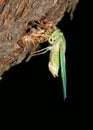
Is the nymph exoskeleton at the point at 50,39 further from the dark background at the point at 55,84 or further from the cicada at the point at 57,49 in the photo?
the dark background at the point at 55,84

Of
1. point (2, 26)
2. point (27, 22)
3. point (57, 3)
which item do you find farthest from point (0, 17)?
point (57, 3)

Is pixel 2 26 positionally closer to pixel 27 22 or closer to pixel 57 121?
→ pixel 27 22

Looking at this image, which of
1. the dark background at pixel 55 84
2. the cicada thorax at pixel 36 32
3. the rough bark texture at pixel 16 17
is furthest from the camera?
the dark background at pixel 55 84

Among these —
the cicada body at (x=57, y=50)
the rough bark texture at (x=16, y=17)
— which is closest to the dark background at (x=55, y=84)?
the cicada body at (x=57, y=50)

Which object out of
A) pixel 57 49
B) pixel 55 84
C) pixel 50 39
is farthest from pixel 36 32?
pixel 55 84

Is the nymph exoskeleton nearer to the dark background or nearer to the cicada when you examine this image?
the cicada
